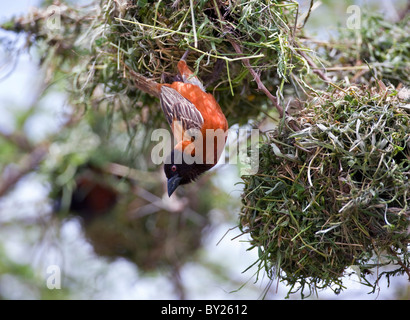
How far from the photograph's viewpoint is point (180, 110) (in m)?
2.45

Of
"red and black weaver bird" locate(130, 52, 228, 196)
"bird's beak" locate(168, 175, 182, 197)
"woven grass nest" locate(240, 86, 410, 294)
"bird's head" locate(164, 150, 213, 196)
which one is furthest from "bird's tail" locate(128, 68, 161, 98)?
"woven grass nest" locate(240, 86, 410, 294)

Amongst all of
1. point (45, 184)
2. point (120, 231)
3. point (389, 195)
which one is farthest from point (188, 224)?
point (389, 195)

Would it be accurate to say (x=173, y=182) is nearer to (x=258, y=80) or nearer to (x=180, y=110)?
(x=180, y=110)

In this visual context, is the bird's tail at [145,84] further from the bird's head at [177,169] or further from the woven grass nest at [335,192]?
the woven grass nest at [335,192]

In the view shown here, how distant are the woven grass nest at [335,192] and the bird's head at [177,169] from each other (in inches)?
17.7

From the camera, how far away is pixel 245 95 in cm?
268

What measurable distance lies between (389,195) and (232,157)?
1.16 metres

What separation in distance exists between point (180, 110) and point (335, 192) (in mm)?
824

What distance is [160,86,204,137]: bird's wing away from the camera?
2.45 meters

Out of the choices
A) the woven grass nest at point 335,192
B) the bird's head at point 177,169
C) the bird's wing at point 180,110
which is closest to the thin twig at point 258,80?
the woven grass nest at point 335,192

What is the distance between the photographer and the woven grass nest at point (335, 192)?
79.0 inches

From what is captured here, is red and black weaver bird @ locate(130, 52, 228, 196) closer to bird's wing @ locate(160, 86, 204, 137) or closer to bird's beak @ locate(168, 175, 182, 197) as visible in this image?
bird's wing @ locate(160, 86, 204, 137)

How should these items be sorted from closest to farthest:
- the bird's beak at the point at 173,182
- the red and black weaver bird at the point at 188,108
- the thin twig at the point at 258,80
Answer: the thin twig at the point at 258,80 < the red and black weaver bird at the point at 188,108 < the bird's beak at the point at 173,182

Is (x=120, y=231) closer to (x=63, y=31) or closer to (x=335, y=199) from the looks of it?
(x=63, y=31)
